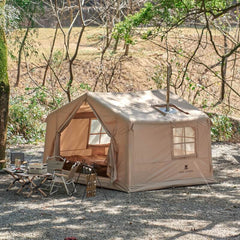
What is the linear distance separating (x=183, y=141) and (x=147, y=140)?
826mm

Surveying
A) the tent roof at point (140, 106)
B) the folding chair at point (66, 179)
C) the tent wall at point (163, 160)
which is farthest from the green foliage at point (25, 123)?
the tent wall at point (163, 160)

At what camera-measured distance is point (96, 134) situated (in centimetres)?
1188

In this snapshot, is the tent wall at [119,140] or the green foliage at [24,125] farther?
the green foliage at [24,125]

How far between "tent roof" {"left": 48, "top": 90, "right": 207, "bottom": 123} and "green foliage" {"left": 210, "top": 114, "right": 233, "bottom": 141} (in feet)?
19.2

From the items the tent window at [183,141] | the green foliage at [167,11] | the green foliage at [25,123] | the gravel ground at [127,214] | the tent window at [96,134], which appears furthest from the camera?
Answer: the green foliage at [25,123]

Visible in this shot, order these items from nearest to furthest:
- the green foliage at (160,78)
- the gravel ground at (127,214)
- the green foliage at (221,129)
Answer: the gravel ground at (127,214) → the green foliage at (221,129) → the green foliage at (160,78)

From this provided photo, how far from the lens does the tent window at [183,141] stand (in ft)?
30.4

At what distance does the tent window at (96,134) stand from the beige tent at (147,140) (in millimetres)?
1551

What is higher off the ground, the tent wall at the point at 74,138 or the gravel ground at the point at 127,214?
the tent wall at the point at 74,138

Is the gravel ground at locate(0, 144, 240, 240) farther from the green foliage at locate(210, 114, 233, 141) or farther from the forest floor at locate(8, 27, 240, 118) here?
the forest floor at locate(8, 27, 240, 118)

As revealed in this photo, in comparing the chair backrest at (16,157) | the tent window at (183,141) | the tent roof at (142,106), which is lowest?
the chair backrest at (16,157)

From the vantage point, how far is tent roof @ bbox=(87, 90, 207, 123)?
29.6 ft

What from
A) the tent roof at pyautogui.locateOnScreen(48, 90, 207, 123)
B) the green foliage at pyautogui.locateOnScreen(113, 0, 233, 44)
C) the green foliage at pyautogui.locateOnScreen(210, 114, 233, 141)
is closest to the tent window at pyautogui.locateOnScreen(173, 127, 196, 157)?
the tent roof at pyautogui.locateOnScreen(48, 90, 207, 123)

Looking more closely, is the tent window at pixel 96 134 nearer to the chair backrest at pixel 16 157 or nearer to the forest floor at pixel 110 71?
the chair backrest at pixel 16 157
